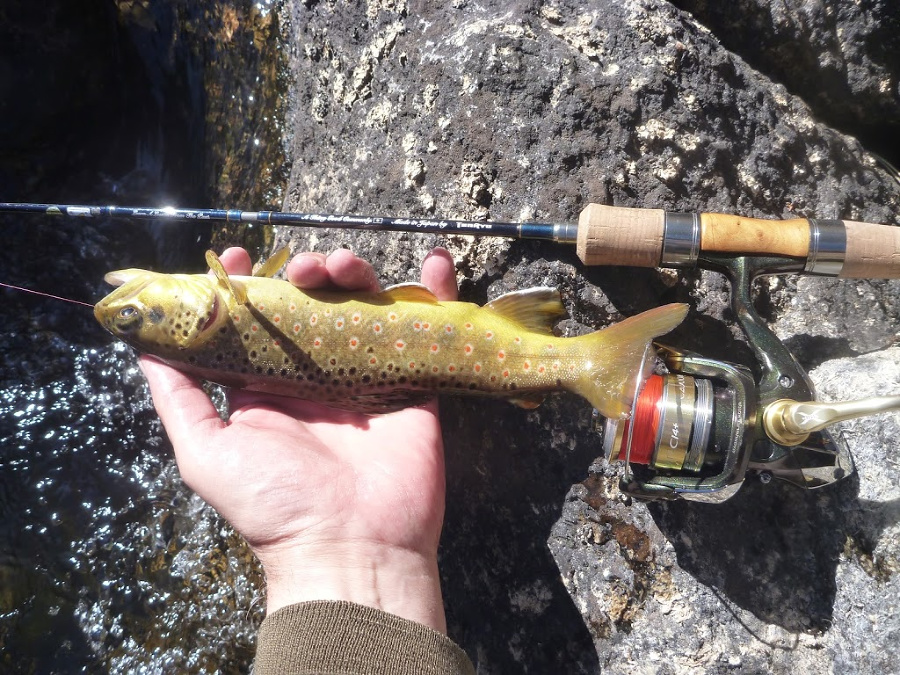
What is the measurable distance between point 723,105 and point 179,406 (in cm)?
293

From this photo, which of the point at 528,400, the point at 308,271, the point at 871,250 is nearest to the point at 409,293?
the point at 308,271

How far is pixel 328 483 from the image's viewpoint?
2477 millimetres

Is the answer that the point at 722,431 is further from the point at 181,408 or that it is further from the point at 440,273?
the point at 181,408

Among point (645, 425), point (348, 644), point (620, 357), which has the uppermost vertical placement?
point (620, 357)

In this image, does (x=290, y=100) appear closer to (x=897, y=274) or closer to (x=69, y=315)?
(x=69, y=315)

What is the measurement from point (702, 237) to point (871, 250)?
648 mm

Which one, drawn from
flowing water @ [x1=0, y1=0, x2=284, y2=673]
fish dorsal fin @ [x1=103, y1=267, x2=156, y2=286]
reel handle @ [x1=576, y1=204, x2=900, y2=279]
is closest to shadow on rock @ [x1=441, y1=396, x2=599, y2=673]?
reel handle @ [x1=576, y1=204, x2=900, y2=279]

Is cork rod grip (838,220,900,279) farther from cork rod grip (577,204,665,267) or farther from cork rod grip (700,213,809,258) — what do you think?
cork rod grip (577,204,665,267)

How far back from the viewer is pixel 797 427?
2053 millimetres

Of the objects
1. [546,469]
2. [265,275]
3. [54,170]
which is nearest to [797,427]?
[546,469]

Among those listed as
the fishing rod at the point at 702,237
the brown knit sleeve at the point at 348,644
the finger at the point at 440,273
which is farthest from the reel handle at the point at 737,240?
the brown knit sleeve at the point at 348,644

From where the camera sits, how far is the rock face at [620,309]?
2.57 metres

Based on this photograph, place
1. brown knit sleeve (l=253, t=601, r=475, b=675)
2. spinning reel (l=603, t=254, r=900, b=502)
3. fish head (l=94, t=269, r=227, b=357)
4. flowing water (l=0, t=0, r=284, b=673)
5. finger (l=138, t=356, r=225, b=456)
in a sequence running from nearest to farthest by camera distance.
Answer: brown knit sleeve (l=253, t=601, r=475, b=675)
spinning reel (l=603, t=254, r=900, b=502)
finger (l=138, t=356, r=225, b=456)
fish head (l=94, t=269, r=227, b=357)
flowing water (l=0, t=0, r=284, b=673)

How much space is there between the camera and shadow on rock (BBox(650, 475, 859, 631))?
2.57 m
